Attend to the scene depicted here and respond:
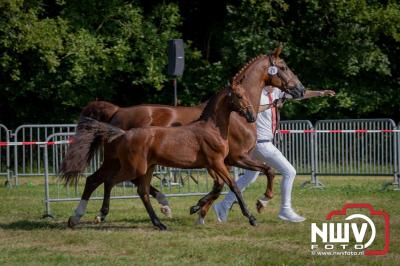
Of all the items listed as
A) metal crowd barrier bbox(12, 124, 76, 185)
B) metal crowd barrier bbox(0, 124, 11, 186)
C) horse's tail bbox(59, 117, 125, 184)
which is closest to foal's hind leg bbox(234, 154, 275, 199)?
horse's tail bbox(59, 117, 125, 184)

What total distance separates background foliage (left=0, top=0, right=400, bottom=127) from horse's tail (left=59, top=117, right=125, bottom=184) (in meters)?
11.9

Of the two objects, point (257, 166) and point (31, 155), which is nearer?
point (257, 166)

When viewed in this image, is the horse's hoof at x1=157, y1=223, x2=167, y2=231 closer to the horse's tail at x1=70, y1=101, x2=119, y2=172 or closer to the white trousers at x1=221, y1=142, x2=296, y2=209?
the white trousers at x1=221, y1=142, x2=296, y2=209

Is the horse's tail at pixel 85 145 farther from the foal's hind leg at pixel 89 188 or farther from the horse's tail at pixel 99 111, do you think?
the horse's tail at pixel 99 111

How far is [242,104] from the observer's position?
11766 millimetres

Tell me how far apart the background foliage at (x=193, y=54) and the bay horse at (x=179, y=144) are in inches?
478

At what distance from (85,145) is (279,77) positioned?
292 cm

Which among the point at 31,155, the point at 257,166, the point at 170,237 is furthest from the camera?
the point at 31,155

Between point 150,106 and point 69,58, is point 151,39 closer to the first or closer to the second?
point 69,58

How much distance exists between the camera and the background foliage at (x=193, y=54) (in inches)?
973

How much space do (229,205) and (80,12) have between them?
13.7m

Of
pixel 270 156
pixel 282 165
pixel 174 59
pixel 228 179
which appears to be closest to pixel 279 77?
pixel 270 156

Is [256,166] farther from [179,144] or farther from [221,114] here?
[179,144]

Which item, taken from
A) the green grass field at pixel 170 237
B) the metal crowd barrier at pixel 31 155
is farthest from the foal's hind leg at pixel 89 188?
the metal crowd barrier at pixel 31 155
